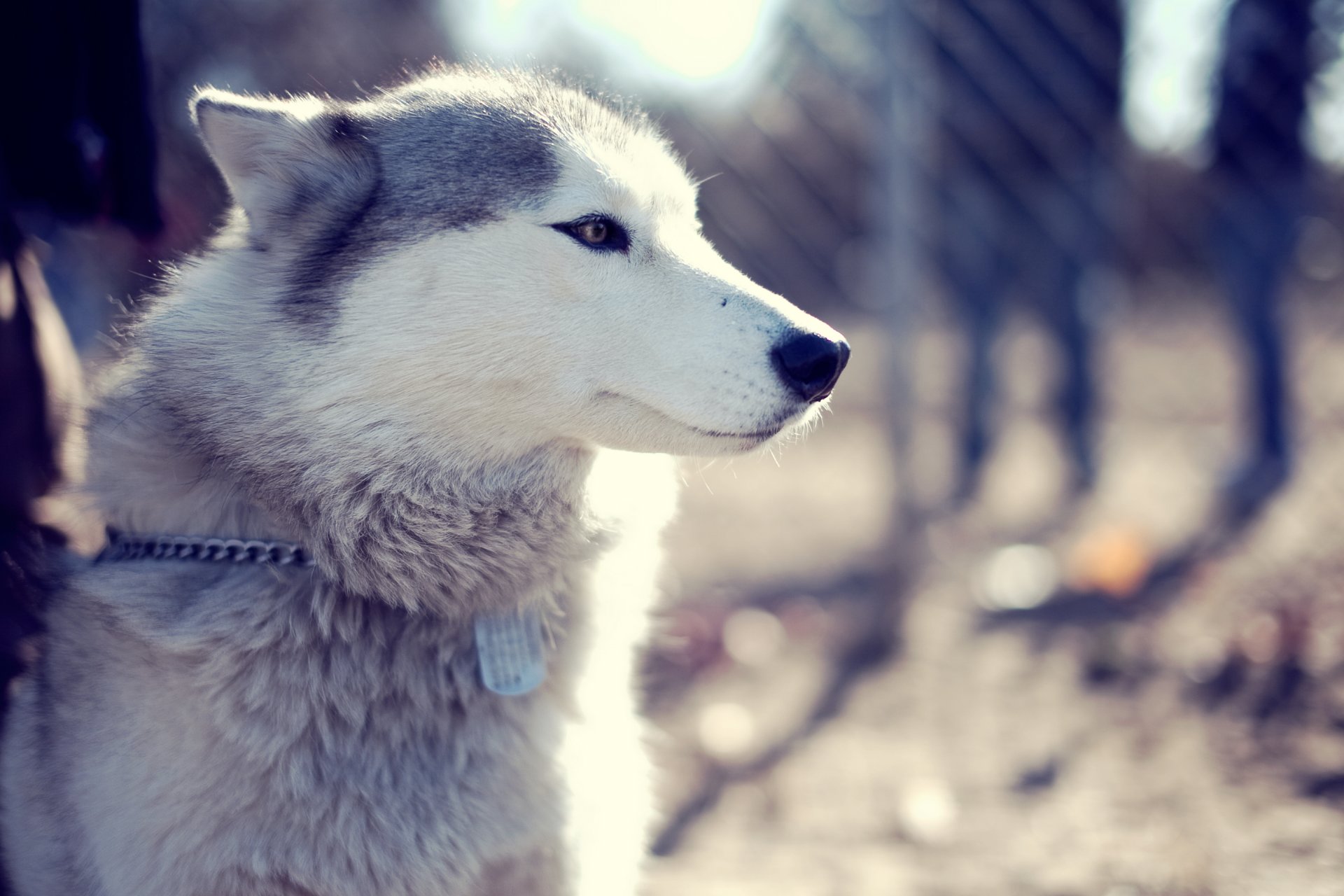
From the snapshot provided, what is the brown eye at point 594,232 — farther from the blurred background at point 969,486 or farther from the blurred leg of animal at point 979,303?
the blurred leg of animal at point 979,303

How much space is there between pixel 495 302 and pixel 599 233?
264 mm

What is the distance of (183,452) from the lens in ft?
5.52

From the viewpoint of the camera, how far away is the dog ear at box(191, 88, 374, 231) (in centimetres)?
167

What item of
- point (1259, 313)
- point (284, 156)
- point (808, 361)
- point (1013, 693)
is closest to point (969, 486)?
point (1259, 313)

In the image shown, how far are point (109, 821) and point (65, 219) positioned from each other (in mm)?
1767

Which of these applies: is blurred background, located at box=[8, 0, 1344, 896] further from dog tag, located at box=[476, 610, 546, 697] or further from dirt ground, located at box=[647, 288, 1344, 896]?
dog tag, located at box=[476, 610, 546, 697]

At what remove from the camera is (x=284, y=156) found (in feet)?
5.68

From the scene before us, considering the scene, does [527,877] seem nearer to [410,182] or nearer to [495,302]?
[495,302]

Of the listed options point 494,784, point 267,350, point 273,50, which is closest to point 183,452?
point 267,350

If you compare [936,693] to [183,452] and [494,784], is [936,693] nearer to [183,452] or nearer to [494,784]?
[494,784]

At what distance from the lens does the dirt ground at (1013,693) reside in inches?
84.0

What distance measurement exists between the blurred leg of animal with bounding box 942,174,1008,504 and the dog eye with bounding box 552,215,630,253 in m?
4.04

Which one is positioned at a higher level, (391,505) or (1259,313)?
(1259,313)

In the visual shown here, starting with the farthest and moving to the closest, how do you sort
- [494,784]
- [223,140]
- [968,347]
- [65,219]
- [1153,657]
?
[968,347]
[1153,657]
[65,219]
[223,140]
[494,784]
